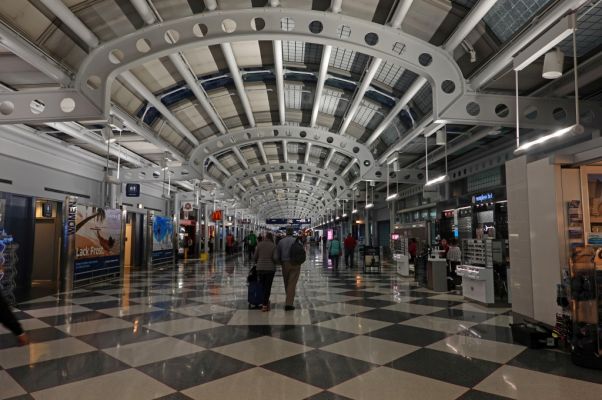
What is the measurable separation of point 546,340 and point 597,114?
5191mm

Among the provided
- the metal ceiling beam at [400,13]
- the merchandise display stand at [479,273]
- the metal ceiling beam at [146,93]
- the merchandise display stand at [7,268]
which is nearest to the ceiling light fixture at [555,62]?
the metal ceiling beam at [400,13]

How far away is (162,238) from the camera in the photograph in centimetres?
1831

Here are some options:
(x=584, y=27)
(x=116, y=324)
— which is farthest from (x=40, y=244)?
(x=584, y=27)

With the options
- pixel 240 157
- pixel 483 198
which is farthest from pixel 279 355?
pixel 240 157

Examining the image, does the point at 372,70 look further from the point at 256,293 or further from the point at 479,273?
the point at 256,293

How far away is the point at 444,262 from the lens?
1005 cm

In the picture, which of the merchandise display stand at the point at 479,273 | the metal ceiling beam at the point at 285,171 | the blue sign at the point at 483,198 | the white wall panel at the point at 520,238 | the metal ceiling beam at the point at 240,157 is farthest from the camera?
the metal ceiling beam at the point at 285,171

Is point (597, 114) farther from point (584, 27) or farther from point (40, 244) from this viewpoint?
point (40, 244)

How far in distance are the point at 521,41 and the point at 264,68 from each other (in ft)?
20.4

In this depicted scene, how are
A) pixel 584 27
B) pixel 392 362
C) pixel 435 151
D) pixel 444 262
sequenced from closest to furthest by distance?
1. pixel 392 362
2. pixel 584 27
3. pixel 444 262
4. pixel 435 151

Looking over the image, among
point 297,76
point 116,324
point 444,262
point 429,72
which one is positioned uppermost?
point 297,76

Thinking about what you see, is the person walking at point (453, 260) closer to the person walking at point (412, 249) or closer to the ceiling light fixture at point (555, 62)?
the person walking at point (412, 249)

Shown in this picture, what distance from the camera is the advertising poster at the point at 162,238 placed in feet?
57.7

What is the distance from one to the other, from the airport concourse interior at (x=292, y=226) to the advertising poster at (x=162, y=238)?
3.07m
